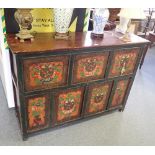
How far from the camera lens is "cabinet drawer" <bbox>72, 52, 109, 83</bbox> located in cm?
146

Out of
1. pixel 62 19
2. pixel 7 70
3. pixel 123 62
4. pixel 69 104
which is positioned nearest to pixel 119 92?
pixel 123 62

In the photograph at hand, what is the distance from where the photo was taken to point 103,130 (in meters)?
1.86

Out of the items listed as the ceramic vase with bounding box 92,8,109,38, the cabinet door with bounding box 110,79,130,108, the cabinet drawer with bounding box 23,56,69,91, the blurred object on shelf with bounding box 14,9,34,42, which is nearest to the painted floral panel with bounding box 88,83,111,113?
the cabinet door with bounding box 110,79,130,108

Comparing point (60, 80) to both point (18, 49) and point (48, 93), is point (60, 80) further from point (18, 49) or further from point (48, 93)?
point (18, 49)

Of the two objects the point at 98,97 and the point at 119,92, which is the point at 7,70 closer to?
the point at 98,97

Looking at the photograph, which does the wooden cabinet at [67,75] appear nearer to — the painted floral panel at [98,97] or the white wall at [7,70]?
the painted floral panel at [98,97]

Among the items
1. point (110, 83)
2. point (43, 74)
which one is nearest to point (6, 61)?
point (43, 74)

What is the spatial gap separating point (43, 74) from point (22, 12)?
19.2 inches

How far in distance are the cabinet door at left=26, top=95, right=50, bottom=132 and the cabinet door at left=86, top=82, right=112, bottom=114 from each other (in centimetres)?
44

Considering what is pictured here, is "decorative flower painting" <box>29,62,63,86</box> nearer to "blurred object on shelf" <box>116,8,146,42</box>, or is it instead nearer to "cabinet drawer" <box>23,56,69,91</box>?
"cabinet drawer" <box>23,56,69,91</box>

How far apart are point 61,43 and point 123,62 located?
0.66 meters

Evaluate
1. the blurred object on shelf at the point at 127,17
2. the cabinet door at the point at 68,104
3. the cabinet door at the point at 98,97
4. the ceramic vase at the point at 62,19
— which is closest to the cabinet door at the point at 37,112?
the cabinet door at the point at 68,104

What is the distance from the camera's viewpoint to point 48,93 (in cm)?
148

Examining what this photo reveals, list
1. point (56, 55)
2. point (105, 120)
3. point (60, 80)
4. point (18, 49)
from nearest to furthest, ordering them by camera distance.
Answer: point (18, 49), point (56, 55), point (60, 80), point (105, 120)
